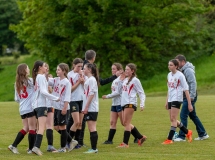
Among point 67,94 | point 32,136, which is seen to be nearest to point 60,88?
point 67,94

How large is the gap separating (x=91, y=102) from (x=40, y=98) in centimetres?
106

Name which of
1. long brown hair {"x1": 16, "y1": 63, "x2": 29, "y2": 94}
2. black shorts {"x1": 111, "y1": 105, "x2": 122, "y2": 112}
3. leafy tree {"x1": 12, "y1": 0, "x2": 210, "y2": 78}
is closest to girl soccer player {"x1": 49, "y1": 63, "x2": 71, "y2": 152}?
long brown hair {"x1": 16, "y1": 63, "x2": 29, "y2": 94}

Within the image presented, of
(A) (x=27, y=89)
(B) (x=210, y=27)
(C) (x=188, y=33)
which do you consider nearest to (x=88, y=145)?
(A) (x=27, y=89)

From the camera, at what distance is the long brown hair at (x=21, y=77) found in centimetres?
1287

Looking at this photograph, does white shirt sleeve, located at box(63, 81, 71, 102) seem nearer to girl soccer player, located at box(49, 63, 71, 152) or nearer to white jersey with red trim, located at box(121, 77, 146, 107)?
girl soccer player, located at box(49, 63, 71, 152)

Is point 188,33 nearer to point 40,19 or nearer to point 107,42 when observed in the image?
point 107,42

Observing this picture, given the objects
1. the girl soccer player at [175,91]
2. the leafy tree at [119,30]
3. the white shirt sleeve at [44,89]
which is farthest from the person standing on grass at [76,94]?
the leafy tree at [119,30]

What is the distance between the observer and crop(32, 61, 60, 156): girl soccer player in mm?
12625

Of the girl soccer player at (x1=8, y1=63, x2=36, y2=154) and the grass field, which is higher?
the girl soccer player at (x1=8, y1=63, x2=36, y2=154)

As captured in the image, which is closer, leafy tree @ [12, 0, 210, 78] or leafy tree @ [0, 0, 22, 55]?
leafy tree @ [12, 0, 210, 78]

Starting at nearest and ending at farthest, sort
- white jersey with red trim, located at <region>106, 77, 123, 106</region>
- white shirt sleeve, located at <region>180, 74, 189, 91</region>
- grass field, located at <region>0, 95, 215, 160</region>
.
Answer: grass field, located at <region>0, 95, 215, 160</region> < white shirt sleeve, located at <region>180, 74, 189, 91</region> < white jersey with red trim, located at <region>106, 77, 123, 106</region>

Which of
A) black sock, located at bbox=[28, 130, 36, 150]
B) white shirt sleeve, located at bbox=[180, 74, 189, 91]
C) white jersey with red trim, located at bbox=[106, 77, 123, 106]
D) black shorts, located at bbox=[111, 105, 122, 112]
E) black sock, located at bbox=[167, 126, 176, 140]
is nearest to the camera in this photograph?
black sock, located at bbox=[28, 130, 36, 150]

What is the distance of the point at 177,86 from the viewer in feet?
47.8

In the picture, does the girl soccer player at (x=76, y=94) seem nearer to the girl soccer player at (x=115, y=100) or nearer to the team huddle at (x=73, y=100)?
the team huddle at (x=73, y=100)
